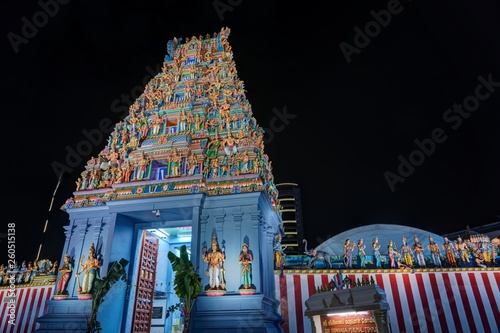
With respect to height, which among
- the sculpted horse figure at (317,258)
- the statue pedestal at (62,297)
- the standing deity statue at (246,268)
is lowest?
the statue pedestal at (62,297)

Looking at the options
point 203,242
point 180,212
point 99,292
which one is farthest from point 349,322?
point 99,292

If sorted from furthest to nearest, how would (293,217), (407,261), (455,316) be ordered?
(293,217) → (407,261) → (455,316)

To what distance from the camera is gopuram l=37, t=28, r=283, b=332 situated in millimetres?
11000

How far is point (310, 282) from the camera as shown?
1295cm

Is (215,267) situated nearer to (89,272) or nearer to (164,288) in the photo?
(89,272)

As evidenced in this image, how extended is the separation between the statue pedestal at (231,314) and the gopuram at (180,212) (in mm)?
33

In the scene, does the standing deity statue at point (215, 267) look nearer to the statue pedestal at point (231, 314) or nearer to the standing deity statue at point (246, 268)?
the statue pedestal at point (231, 314)

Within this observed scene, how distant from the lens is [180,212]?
510 inches

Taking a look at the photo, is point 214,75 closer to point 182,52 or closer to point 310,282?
point 182,52

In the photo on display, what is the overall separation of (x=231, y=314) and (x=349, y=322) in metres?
3.93

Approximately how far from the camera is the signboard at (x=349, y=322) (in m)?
8.43

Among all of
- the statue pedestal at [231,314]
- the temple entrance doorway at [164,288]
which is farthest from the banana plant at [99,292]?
the temple entrance doorway at [164,288]

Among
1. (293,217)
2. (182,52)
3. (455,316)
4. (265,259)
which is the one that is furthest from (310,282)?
(293,217)

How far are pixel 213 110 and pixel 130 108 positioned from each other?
15.7ft
